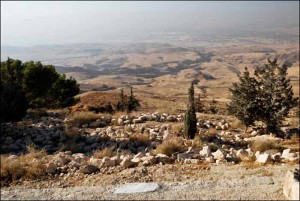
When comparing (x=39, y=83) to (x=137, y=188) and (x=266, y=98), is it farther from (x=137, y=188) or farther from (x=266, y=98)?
(x=137, y=188)

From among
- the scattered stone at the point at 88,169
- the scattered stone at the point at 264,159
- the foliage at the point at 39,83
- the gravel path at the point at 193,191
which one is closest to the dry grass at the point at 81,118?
the foliage at the point at 39,83

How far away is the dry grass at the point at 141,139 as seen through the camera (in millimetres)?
14938

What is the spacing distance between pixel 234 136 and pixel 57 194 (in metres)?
10.6

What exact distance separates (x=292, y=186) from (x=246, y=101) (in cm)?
1120

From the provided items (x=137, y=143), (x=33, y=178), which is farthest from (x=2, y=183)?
(x=137, y=143)

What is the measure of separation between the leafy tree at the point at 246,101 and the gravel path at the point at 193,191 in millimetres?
9026

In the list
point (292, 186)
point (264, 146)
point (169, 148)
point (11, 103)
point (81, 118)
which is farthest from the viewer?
point (81, 118)

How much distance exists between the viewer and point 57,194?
26.7 feet

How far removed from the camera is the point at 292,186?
24.0 ft

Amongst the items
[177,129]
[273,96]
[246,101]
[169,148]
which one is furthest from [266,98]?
[169,148]

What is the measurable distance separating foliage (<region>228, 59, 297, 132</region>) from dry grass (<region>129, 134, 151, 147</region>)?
5.54 m

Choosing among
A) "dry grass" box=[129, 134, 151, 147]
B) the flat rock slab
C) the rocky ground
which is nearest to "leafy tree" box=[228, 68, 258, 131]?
the rocky ground

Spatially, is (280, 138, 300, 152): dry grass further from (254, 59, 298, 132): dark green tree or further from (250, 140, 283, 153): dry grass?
(254, 59, 298, 132): dark green tree

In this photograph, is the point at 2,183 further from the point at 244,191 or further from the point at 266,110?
the point at 266,110
